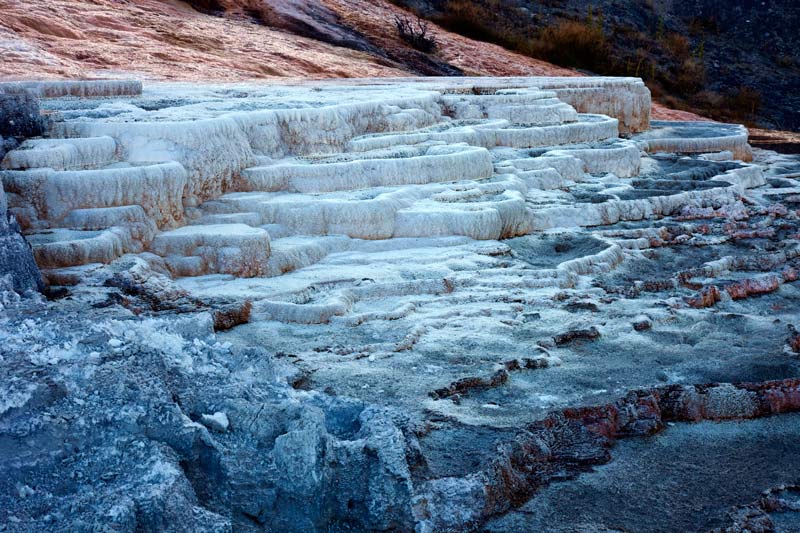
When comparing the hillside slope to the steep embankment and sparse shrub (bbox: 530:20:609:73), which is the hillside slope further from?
the steep embankment

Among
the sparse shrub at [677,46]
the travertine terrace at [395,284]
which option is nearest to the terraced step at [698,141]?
the travertine terrace at [395,284]

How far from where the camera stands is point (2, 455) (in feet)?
8.00

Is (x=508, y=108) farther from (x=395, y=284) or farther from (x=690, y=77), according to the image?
(x=690, y=77)

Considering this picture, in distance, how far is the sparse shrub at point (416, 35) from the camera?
47.0 feet

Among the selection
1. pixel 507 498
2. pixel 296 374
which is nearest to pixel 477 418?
pixel 507 498

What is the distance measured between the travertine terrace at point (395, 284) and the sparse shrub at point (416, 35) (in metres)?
5.44

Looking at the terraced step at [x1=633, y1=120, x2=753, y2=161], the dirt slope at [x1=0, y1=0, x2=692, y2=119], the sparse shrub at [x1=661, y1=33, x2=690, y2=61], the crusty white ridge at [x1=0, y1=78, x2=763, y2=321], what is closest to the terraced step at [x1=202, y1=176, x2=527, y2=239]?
the crusty white ridge at [x1=0, y1=78, x2=763, y2=321]

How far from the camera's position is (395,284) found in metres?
5.24

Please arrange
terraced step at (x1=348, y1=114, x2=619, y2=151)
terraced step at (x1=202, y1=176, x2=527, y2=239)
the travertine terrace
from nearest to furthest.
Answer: the travertine terrace, terraced step at (x1=202, y1=176, x2=527, y2=239), terraced step at (x1=348, y1=114, x2=619, y2=151)

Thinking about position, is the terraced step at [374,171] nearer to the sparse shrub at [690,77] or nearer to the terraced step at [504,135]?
the terraced step at [504,135]

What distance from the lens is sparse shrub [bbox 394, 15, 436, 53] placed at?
1434 centimetres

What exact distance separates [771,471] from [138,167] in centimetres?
392

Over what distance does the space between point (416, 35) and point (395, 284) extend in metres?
10.1

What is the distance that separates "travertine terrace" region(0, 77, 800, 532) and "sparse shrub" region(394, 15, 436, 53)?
5445mm
